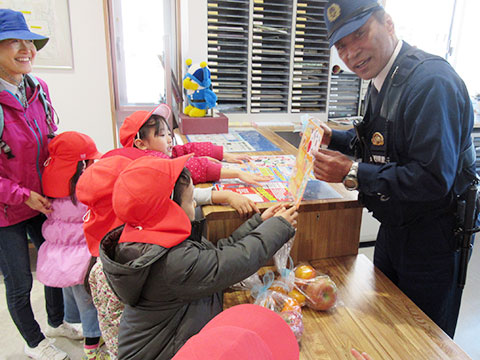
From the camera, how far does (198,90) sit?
92.2 inches

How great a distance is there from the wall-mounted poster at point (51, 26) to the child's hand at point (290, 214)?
2.46 m

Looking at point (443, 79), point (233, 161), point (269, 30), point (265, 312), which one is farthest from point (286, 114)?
point (265, 312)

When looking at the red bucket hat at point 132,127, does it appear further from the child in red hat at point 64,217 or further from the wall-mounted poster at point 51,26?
the wall-mounted poster at point 51,26

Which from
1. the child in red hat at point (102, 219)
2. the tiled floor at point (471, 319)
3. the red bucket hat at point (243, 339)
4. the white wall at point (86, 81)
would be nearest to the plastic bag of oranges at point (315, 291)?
the child in red hat at point (102, 219)

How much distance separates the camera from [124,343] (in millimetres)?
952

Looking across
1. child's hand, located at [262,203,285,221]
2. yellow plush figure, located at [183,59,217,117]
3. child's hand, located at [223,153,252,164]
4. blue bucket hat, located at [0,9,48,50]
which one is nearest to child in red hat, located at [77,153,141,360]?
child's hand, located at [262,203,285,221]

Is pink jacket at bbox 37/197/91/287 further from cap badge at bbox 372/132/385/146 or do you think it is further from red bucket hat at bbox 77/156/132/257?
cap badge at bbox 372/132/385/146

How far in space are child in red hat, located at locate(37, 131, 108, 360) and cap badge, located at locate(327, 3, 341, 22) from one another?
118 cm

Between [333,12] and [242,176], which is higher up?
[333,12]

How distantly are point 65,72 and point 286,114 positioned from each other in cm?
183

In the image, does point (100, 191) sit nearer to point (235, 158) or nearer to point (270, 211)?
point (270, 211)

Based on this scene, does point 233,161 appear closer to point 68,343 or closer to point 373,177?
point 373,177

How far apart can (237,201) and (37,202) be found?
946 mm

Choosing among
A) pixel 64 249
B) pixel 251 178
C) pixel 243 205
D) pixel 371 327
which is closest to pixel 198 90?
pixel 251 178
